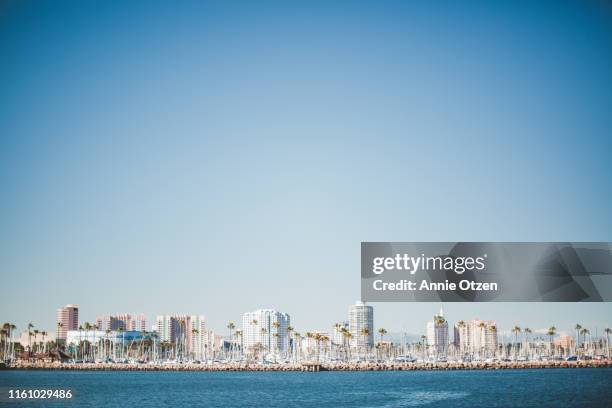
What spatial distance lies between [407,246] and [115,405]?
1428 inches

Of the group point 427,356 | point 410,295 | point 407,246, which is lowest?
point 427,356

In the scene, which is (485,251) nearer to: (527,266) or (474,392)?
(527,266)

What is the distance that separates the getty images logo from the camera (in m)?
36.3

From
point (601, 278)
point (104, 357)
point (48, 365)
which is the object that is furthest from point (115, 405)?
point (104, 357)

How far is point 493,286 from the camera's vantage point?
36.7m

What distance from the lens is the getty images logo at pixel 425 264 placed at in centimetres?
3631

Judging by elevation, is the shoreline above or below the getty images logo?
below

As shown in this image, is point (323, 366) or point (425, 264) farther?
point (323, 366)

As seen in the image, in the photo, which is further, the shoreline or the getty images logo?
the shoreline

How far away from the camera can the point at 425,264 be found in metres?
36.5

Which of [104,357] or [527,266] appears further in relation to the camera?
[104,357]

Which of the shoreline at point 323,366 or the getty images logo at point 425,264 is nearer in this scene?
the getty images logo at point 425,264

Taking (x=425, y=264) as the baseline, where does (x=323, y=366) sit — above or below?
below

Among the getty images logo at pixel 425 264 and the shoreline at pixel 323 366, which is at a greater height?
the getty images logo at pixel 425 264
